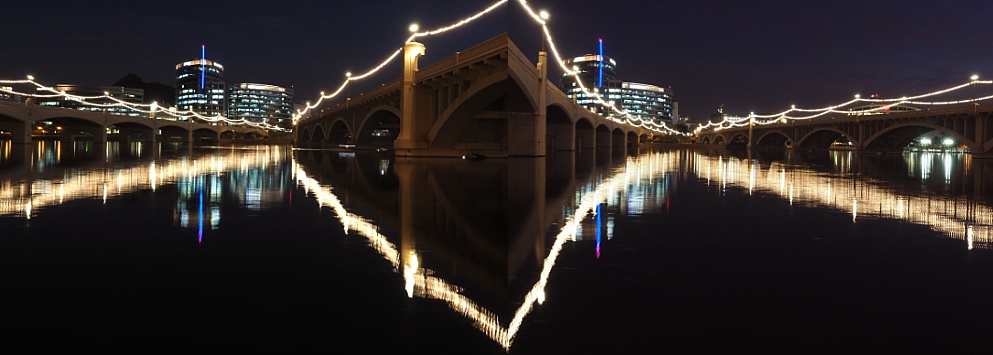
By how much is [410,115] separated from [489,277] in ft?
125

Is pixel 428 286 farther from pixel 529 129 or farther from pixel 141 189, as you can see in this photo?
pixel 529 129

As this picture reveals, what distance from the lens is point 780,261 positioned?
8.49 m

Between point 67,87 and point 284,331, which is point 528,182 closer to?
point 284,331

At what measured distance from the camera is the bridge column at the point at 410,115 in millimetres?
44562

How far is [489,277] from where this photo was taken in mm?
6961

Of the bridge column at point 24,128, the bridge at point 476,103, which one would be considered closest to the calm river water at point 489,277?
the bridge at point 476,103

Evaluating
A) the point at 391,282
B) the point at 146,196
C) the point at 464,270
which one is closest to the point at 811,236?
Result: the point at 464,270

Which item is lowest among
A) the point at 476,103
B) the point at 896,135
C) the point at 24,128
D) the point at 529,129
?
the point at 529,129

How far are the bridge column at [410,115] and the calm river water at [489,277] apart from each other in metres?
29.4

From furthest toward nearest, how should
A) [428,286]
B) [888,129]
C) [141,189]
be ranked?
[888,129] < [141,189] < [428,286]

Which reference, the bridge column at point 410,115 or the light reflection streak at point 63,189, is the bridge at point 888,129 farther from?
the light reflection streak at point 63,189

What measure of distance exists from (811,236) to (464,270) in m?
6.55

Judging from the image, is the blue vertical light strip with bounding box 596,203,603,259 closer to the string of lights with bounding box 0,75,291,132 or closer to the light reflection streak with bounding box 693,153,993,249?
the light reflection streak with bounding box 693,153,993,249

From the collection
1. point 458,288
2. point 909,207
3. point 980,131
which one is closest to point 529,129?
point 909,207
